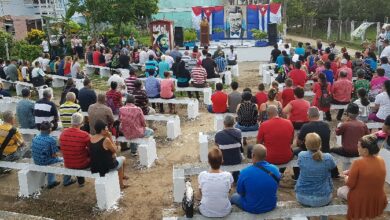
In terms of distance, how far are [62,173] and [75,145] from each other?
60 centimetres

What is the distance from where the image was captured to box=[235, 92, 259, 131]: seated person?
7.77 m

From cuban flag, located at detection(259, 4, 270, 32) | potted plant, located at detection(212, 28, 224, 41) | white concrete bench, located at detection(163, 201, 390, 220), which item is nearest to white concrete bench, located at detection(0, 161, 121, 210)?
white concrete bench, located at detection(163, 201, 390, 220)

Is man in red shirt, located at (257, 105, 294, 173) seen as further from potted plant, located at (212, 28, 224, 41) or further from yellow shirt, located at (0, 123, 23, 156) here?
potted plant, located at (212, 28, 224, 41)

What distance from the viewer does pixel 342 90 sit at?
9.73 metres

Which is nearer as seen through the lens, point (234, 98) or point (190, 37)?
point (234, 98)

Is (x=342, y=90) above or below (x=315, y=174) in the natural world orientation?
above

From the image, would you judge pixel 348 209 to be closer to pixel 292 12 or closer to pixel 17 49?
pixel 17 49

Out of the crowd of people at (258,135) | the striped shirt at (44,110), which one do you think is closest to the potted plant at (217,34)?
the crowd of people at (258,135)

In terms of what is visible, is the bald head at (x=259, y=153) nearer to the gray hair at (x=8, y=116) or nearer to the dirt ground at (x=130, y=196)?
the dirt ground at (x=130, y=196)

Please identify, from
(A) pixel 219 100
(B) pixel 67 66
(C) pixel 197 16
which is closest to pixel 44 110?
(A) pixel 219 100

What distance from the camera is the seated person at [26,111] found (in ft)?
29.9

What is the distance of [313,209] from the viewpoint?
205 inches

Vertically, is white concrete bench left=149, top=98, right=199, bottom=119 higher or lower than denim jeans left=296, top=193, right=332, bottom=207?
higher

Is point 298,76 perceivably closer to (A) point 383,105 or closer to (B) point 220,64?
(A) point 383,105
